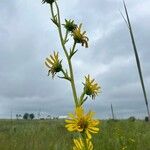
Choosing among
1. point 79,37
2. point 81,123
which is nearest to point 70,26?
point 79,37

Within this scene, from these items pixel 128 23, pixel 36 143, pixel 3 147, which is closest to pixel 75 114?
pixel 128 23

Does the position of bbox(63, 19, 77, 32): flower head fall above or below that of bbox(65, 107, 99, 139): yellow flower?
above

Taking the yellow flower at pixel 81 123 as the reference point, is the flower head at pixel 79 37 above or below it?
above

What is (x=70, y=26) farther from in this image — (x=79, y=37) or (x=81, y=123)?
(x=81, y=123)

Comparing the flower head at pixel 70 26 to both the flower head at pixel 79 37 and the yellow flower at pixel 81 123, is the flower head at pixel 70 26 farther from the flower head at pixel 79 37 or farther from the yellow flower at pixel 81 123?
the yellow flower at pixel 81 123

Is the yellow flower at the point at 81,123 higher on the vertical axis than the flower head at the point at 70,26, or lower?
lower

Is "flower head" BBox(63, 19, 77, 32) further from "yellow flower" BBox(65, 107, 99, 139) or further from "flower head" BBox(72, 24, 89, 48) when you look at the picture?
"yellow flower" BBox(65, 107, 99, 139)

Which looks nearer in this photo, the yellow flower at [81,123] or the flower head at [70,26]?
the yellow flower at [81,123]

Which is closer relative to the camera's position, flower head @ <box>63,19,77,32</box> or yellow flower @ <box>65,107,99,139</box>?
yellow flower @ <box>65,107,99,139</box>
